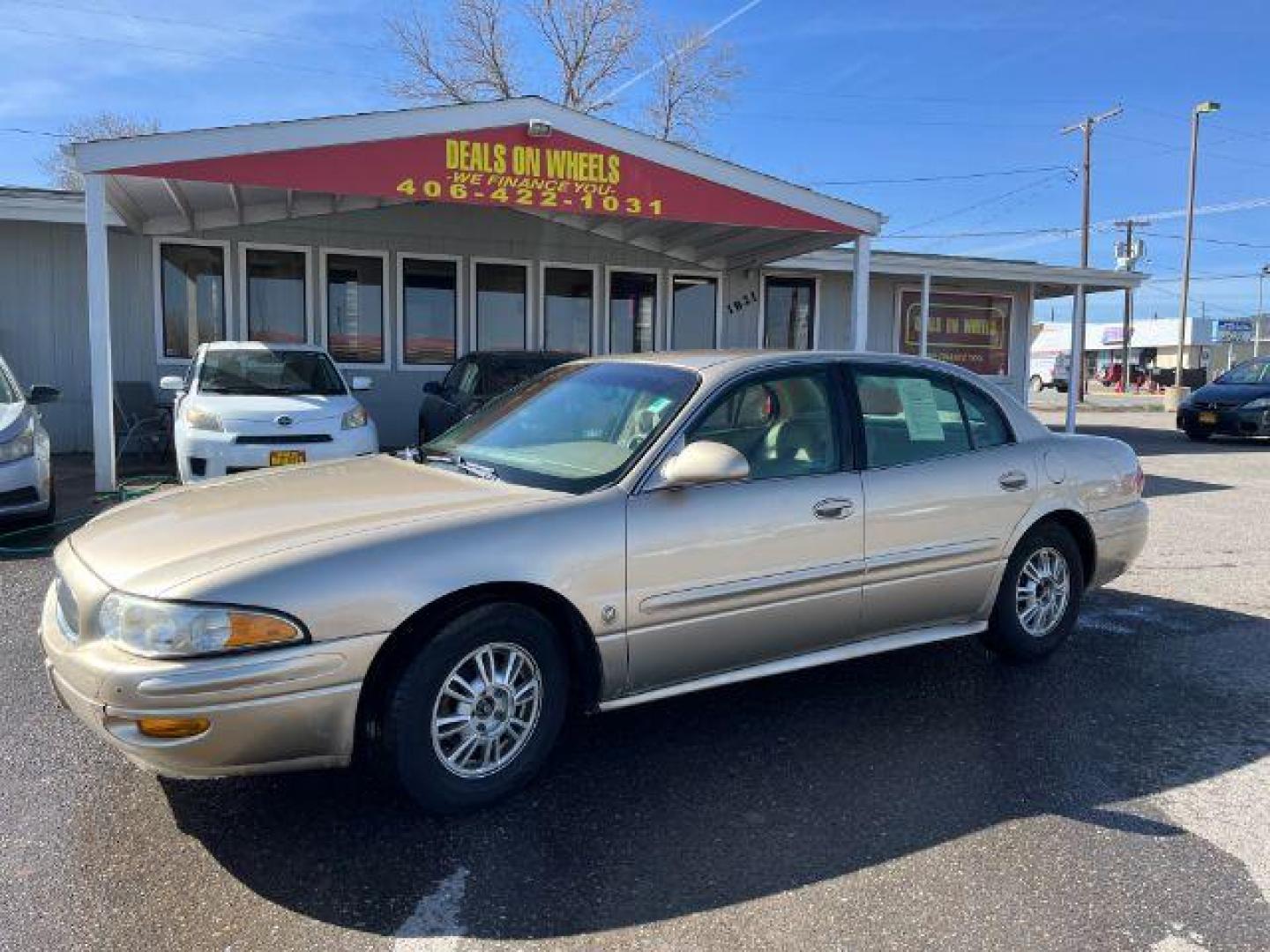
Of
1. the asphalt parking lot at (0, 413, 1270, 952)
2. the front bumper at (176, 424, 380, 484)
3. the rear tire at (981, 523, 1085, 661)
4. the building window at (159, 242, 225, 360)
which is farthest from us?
the building window at (159, 242, 225, 360)

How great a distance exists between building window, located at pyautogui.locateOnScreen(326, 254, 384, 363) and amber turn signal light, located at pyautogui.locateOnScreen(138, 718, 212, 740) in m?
11.3

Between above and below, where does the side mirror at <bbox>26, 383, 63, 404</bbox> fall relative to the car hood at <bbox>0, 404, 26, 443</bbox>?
above

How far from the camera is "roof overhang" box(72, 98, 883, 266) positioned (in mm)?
8922

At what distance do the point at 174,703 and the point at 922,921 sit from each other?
2158mm

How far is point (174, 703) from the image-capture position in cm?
277

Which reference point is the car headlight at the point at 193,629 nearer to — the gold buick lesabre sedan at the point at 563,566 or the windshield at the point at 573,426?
the gold buick lesabre sedan at the point at 563,566

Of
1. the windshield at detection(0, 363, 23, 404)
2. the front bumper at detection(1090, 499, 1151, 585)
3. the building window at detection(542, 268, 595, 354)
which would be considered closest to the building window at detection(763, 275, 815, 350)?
the building window at detection(542, 268, 595, 354)

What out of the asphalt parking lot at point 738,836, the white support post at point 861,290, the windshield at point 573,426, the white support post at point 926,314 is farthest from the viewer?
the white support post at point 926,314

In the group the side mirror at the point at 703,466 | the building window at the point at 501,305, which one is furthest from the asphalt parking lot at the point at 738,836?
the building window at the point at 501,305

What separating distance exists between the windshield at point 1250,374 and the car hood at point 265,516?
20136mm

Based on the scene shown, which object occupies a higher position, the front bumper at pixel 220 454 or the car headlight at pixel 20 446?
the car headlight at pixel 20 446

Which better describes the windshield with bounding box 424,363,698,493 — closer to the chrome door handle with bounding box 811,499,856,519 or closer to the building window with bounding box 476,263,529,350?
the chrome door handle with bounding box 811,499,856,519

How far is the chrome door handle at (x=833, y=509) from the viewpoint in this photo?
394 centimetres

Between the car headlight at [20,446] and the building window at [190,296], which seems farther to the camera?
the building window at [190,296]
